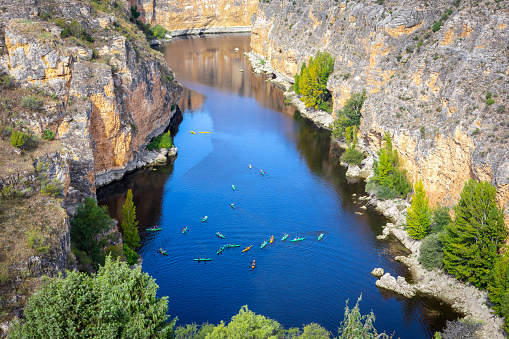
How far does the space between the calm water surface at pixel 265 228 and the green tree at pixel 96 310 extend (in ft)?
52.5

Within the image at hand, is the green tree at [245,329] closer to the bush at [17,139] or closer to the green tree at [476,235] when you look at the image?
→ the green tree at [476,235]

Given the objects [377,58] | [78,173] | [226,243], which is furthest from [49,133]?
[377,58]

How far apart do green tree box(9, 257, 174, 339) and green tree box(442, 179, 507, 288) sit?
30095mm

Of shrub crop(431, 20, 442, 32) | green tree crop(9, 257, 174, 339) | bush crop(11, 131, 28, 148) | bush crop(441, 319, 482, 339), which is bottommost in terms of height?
bush crop(441, 319, 482, 339)

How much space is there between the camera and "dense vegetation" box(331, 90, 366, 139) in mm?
82812

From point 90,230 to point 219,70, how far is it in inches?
3845

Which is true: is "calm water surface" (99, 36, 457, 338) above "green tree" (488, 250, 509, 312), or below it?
below

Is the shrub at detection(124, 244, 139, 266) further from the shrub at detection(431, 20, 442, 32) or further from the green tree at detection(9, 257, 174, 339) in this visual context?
the shrub at detection(431, 20, 442, 32)

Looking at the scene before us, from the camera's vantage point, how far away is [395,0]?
83188 mm

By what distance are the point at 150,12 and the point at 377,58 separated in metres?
131

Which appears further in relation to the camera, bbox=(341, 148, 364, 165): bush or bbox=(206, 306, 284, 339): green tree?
bbox=(341, 148, 364, 165): bush

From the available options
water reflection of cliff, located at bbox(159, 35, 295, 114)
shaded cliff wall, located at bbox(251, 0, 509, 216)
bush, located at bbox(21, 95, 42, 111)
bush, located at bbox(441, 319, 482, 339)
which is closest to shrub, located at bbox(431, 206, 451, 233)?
shaded cliff wall, located at bbox(251, 0, 509, 216)

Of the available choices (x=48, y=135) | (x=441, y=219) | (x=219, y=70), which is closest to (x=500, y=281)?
(x=441, y=219)

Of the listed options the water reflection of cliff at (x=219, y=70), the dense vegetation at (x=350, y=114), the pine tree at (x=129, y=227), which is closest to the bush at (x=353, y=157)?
the dense vegetation at (x=350, y=114)
